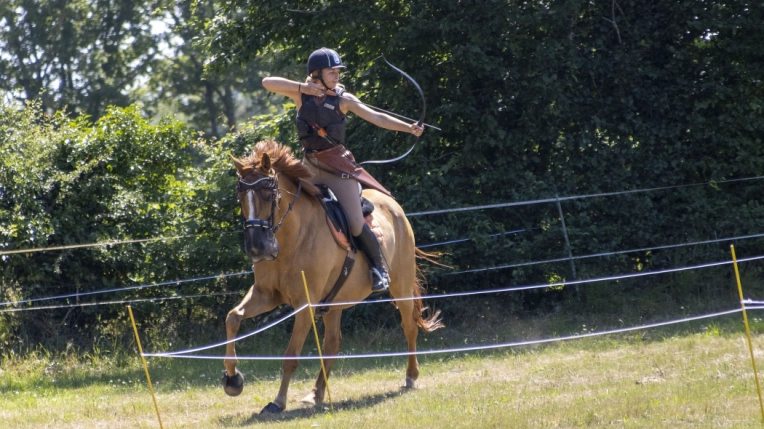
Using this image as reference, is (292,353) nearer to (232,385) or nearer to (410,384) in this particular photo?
(232,385)

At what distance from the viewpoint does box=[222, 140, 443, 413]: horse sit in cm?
773

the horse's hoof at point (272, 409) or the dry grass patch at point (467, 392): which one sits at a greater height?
the horse's hoof at point (272, 409)

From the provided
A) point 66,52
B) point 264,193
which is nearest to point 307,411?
point 264,193

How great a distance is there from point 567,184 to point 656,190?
135cm

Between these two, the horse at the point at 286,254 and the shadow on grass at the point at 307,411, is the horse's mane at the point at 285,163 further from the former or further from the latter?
the shadow on grass at the point at 307,411

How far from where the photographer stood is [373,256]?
901cm

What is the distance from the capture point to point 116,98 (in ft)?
112

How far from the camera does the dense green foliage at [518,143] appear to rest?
43.0 feet

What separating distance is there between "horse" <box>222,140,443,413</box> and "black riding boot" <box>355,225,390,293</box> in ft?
0.25

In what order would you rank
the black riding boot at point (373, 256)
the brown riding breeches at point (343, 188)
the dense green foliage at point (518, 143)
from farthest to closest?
the dense green foliage at point (518, 143), the black riding boot at point (373, 256), the brown riding breeches at point (343, 188)

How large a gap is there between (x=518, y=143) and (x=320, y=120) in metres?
5.79

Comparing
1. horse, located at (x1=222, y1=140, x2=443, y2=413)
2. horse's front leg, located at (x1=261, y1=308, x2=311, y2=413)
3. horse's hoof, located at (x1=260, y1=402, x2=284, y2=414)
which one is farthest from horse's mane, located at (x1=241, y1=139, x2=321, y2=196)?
horse's hoof, located at (x1=260, y1=402, x2=284, y2=414)

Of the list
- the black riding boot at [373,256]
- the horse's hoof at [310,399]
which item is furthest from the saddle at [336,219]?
the horse's hoof at [310,399]

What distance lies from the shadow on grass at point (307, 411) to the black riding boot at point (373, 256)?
108 cm
